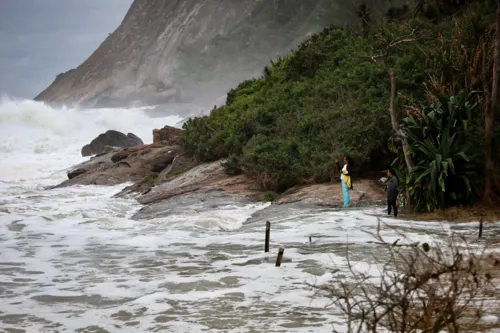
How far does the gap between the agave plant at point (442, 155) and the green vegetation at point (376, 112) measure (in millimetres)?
21

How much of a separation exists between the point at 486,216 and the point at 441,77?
16.9ft

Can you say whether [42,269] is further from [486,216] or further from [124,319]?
[486,216]

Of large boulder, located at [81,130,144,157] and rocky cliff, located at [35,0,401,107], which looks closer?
large boulder, located at [81,130,144,157]

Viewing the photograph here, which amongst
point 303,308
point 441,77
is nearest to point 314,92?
point 441,77

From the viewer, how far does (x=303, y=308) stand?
6.64m

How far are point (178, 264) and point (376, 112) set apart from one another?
404 inches

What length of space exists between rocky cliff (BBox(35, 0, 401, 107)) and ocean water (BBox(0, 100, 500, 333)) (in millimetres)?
72117

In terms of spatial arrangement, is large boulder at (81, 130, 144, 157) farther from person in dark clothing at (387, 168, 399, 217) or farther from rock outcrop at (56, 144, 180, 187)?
person in dark clothing at (387, 168, 399, 217)

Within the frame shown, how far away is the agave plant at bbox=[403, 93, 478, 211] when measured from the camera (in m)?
13.3

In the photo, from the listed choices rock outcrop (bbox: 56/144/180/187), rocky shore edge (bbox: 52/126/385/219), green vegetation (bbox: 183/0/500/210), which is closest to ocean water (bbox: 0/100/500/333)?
rocky shore edge (bbox: 52/126/385/219)

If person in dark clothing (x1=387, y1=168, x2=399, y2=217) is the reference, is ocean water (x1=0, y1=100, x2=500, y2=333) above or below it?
below

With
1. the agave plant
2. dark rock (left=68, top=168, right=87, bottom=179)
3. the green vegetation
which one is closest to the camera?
the agave plant

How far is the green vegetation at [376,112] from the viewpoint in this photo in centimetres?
1359

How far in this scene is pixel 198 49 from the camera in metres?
101
